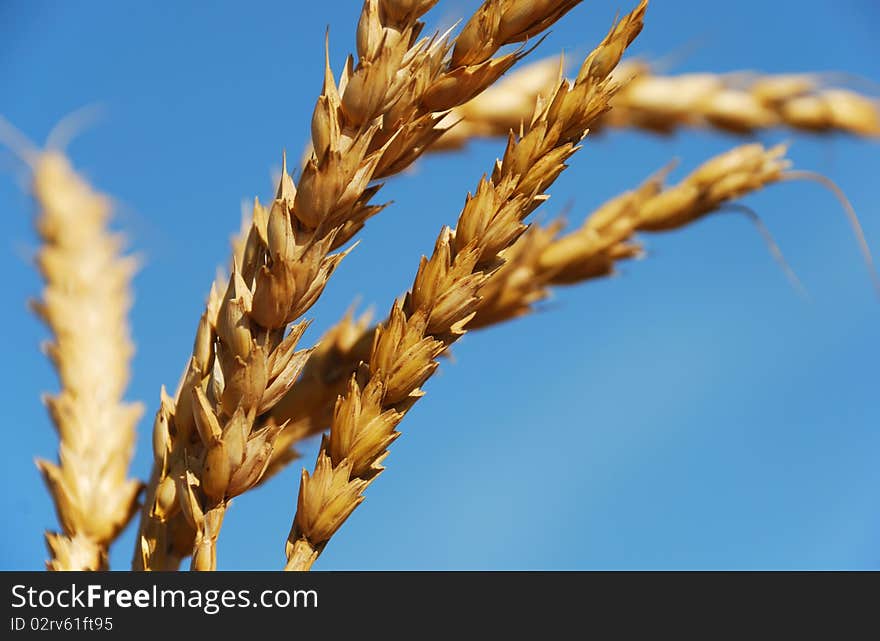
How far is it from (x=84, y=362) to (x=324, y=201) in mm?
745

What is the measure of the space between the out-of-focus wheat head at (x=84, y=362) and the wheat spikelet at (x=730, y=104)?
2.70ft

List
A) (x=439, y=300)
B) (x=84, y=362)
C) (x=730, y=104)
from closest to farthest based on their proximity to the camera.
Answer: (x=439, y=300) → (x=84, y=362) → (x=730, y=104)

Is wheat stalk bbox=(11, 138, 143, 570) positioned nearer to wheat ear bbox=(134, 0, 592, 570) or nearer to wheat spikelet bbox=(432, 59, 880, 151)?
wheat ear bbox=(134, 0, 592, 570)

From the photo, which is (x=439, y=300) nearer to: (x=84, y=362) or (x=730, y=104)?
(x=84, y=362)

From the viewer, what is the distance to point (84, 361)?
135cm

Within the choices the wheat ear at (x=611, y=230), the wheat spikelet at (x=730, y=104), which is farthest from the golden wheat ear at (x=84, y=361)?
the wheat spikelet at (x=730, y=104)

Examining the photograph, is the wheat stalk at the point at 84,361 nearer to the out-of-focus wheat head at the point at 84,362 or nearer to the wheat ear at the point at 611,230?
the out-of-focus wheat head at the point at 84,362

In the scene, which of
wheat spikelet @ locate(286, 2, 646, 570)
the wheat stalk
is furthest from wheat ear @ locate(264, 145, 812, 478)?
wheat spikelet @ locate(286, 2, 646, 570)

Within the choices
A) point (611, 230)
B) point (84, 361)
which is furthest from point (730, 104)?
point (84, 361)

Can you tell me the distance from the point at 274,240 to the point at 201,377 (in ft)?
0.51

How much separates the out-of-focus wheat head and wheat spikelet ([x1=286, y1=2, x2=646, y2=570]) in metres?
0.43

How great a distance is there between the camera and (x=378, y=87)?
74cm
